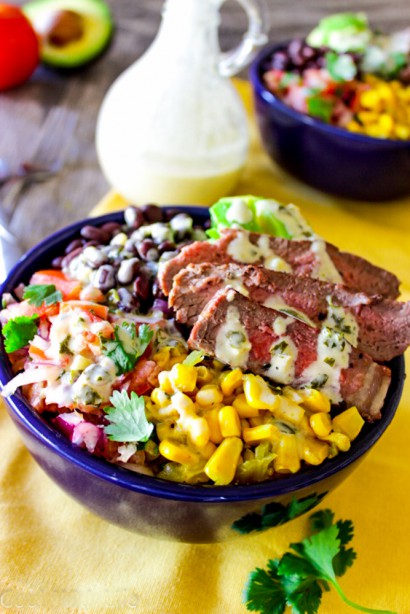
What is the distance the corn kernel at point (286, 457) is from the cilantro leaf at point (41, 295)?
36.0 inches

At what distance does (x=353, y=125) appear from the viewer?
12.4 feet

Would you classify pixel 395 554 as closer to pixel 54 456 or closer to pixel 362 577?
pixel 362 577

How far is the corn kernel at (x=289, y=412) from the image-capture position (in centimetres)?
213

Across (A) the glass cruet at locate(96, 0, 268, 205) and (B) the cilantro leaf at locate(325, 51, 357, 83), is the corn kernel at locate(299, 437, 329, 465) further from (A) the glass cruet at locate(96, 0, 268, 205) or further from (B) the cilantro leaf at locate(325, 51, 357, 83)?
(B) the cilantro leaf at locate(325, 51, 357, 83)

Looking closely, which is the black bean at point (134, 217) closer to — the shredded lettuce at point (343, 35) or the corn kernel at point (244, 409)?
the corn kernel at point (244, 409)

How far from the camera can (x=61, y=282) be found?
2605 millimetres

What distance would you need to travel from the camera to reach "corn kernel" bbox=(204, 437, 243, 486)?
202 cm

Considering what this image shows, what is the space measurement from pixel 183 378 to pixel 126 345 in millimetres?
242

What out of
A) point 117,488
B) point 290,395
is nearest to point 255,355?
point 290,395

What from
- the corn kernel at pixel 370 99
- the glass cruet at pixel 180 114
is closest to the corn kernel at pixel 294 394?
the glass cruet at pixel 180 114

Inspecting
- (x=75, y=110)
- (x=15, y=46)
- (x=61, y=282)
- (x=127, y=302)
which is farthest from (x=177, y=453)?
(x=15, y=46)

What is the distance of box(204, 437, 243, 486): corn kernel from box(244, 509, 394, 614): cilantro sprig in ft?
1.31

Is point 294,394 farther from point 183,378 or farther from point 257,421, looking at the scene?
point 183,378

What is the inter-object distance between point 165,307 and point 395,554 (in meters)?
1.16
